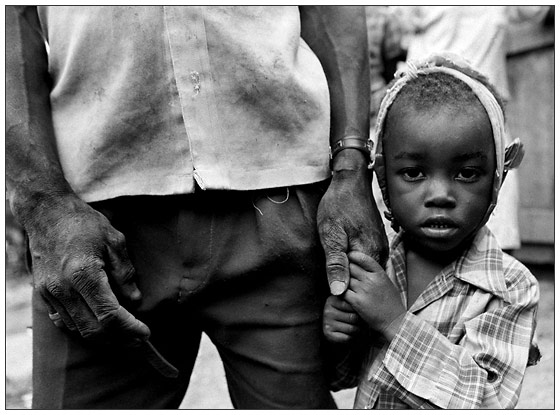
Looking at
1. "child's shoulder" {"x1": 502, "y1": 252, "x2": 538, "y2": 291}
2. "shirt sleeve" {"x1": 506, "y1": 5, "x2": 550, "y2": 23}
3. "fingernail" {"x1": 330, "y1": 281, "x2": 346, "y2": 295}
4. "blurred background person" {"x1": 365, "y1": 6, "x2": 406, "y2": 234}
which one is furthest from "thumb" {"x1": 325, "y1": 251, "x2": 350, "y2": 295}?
"shirt sleeve" {"x1": 506, "y1": 5, "x2": 550, "y2": 23}

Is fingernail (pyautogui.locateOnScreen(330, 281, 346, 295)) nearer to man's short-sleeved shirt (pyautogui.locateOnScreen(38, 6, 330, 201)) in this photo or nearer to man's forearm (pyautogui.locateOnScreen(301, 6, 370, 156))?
man's short-sleeved shirt (pyautogui.locateOnScreen(38, 6, 330, 201))

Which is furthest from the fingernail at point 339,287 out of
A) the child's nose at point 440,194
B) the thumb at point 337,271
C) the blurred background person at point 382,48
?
the blurred background person at point 382,48

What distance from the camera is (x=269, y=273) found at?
175cm

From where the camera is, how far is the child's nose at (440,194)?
1.70 meters

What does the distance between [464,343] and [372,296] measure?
0.85 ft

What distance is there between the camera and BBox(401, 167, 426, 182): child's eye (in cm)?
176

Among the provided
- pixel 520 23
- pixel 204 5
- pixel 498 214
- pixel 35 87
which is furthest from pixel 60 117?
pixel 520 23

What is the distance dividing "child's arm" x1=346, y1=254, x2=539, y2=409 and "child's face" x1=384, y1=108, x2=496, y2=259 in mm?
206

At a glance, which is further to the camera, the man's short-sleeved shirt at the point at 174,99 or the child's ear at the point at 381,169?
the child's ear at the point at 381,169

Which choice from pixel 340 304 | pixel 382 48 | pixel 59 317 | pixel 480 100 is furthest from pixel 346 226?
pixel 382 48

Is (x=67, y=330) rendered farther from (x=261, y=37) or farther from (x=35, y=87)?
(x=261, y=37)

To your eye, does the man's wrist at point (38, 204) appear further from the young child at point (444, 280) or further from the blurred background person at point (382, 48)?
the blurred background person at point (382, 48)

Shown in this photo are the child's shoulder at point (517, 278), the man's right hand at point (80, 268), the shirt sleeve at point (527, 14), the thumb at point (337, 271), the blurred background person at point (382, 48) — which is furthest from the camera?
the shirt sleeve at point (527, 14)

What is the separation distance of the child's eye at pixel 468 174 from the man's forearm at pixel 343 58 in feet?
0.88
